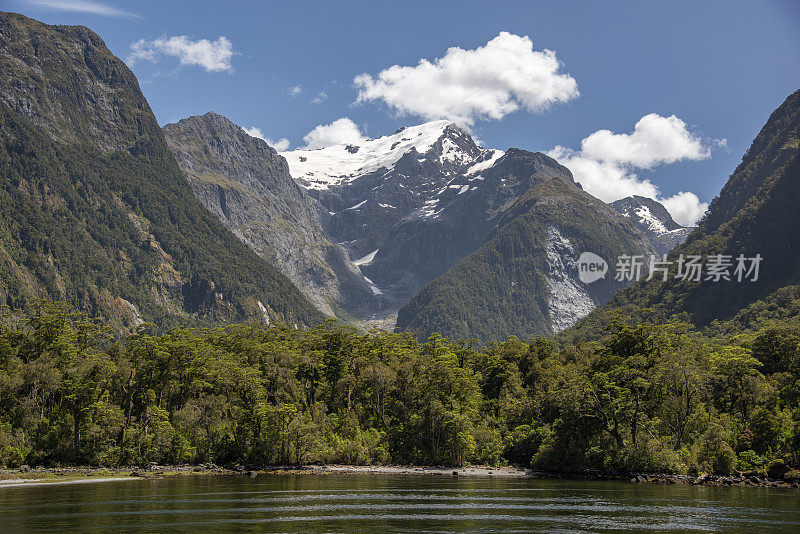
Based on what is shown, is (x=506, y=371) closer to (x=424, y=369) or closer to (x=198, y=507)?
(x=424, y=369)

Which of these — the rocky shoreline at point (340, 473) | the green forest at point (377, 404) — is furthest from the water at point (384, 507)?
the green forest at point (377, 404)

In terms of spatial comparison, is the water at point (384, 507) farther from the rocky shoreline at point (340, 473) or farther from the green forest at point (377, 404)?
the green forest at point (377, 404)

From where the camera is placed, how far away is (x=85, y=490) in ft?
251

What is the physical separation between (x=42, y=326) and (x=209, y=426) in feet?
107

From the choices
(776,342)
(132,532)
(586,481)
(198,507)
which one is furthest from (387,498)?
(776,342)

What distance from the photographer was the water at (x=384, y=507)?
54750mm

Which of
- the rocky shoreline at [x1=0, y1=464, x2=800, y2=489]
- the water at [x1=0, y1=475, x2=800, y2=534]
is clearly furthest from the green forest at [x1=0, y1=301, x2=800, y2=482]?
the water at [x1=0, y1=475, x2=800, y2=534]

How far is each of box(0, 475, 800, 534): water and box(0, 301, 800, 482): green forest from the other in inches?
538

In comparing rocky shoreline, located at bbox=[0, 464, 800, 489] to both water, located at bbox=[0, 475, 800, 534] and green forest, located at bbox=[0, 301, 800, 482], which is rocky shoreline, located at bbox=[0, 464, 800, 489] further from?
water, located at bbox=[0, 475, 800, 534]

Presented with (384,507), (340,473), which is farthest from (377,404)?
(384,507)

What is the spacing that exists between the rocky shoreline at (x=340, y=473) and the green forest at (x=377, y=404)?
1903 mm

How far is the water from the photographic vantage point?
180ft

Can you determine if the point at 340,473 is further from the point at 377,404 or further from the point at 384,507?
the point at 384,507

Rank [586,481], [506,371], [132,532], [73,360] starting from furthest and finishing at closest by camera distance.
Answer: [506,371], [73,360], [586,481], [132,532]
